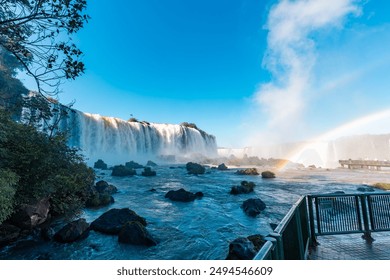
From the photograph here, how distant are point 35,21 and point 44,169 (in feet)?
25.5

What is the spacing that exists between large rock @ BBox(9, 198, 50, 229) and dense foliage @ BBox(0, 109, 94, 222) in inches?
14.4

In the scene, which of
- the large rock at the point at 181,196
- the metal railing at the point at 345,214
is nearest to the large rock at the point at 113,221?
the large rock at the point at 181,196

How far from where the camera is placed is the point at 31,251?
953cm

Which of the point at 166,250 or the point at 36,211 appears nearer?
the point at 166,250

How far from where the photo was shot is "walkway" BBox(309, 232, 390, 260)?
17.7 ft

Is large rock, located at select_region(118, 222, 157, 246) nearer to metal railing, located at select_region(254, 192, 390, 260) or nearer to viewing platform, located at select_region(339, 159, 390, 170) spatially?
metal railing, located at select_region(254, 192, 390, 260)

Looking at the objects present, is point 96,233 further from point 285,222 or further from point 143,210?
point 285,222

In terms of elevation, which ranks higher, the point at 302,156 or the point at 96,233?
the point at 302,156

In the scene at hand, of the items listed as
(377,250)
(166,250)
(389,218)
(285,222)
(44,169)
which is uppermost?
(44,169)

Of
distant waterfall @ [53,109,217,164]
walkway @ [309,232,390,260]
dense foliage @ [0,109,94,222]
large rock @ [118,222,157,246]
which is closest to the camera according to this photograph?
A: walkway @ [309,232,390,260]

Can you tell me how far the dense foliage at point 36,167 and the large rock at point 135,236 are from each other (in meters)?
4.27

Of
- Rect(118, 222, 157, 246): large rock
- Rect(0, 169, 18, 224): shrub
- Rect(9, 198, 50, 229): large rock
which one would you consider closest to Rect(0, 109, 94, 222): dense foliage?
Rect(0, 169, 18, 224): shrub

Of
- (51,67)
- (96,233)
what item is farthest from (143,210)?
(51,67)

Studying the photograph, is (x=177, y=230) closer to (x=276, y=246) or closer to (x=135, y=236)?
(x=135, y=236)
